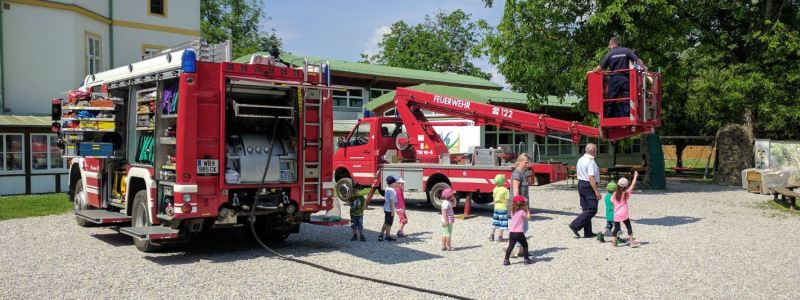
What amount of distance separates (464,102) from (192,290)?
33.3 feet

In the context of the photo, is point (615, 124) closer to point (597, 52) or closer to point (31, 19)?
point (597, 52)

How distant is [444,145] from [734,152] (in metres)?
15.5

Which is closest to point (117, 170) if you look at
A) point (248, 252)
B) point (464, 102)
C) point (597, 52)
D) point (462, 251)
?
point (248, 252)

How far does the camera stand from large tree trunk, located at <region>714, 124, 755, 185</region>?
86.8 ft

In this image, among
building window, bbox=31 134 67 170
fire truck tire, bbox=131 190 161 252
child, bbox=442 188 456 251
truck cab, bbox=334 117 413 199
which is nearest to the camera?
fire truck tire, bbox=131 190 161 252

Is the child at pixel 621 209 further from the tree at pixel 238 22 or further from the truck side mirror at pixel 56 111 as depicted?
the tree at pixel 238 22

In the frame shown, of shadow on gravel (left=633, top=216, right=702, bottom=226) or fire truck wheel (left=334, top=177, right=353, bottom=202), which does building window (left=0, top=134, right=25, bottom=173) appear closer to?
fire truck wheel (left=334, top=177, right=353, bottom=202)

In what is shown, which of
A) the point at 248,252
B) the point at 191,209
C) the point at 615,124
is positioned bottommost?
the point at 248,252

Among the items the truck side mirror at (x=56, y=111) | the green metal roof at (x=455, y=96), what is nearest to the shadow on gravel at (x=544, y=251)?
the truck side mirror at (x=56, y=111)

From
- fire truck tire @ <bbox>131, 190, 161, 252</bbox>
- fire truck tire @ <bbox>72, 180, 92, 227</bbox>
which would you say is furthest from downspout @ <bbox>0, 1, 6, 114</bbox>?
fire truck tire @ <bbox>131, 190, 161, 252</bbox>

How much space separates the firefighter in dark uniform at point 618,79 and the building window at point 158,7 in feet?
66.1

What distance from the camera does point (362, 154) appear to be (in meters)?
17.9

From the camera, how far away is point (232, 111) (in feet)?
33.2

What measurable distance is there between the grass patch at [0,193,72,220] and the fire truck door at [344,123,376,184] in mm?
7298
